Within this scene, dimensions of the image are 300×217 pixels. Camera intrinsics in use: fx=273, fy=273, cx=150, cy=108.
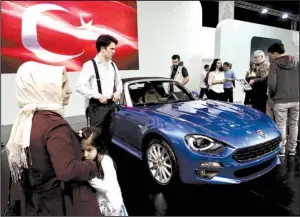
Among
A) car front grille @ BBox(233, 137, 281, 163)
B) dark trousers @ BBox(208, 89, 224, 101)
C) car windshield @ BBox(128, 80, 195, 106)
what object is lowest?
car front grille @ BBox(233, 137, 281, 163)

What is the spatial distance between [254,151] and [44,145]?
2.16 m

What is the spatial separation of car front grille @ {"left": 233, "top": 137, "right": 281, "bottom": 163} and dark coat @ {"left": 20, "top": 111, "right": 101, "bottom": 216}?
1701 millimetres

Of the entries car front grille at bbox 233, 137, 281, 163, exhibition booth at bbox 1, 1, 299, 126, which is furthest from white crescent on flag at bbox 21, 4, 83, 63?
car front grille at bbox 233, 137, 281, 163

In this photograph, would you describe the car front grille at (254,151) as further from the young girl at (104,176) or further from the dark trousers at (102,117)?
the young girl at (104,176)

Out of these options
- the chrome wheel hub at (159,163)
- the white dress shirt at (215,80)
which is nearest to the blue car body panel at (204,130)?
the chrome wheel hub at (159,163)

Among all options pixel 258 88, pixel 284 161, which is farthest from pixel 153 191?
pixel 258 88

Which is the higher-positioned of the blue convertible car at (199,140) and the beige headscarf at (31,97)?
the beige headscarf at (31,97)

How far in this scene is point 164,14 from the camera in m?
8.66

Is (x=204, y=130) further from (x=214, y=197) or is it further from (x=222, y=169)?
(x=214, y=197)

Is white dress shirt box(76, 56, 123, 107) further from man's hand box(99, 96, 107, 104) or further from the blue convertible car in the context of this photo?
the blue convertible car

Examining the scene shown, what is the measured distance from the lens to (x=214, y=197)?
9.11 feet

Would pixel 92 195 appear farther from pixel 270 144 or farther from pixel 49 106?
pixel 270 144

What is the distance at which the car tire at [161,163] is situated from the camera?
2.83m

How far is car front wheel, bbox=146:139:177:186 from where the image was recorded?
2.84 metres
